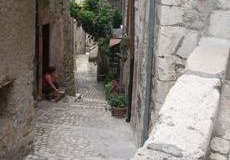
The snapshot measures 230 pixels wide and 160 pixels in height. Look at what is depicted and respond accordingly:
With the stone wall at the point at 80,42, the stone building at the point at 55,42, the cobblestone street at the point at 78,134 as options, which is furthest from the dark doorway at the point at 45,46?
the stone wall at the point at 80,42

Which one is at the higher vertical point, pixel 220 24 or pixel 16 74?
pixel 220 24

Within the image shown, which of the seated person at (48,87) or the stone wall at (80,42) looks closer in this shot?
the seated person at (48,87)

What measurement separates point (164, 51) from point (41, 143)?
4202mm

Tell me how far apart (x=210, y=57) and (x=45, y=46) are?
11515 millimetres

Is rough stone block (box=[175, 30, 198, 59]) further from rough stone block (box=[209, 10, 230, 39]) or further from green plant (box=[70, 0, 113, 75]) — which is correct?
green plant (box=[70, 0, 113, 75])

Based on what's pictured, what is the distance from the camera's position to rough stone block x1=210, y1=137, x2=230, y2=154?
3.31 metres

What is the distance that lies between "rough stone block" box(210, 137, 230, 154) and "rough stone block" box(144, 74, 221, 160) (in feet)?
1.03

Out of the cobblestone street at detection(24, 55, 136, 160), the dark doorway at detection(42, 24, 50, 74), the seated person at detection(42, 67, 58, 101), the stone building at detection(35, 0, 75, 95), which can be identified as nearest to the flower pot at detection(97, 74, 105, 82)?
the stone building at detection(35, 0, 75, 95)

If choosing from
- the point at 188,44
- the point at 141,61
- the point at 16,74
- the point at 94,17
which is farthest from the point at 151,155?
the point at 94,17

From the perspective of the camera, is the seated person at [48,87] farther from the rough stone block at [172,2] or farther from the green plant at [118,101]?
the rough stone block at [172,2]

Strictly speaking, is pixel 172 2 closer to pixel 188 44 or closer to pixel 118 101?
pixel 188 44

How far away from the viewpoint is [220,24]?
Answer: 13.2ft

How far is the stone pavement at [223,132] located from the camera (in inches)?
130

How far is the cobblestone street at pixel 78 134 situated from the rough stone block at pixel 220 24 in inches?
184
